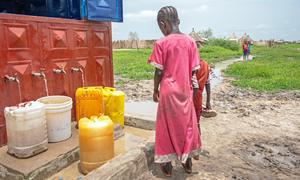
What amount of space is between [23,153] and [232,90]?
7816mm

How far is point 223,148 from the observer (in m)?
4.27

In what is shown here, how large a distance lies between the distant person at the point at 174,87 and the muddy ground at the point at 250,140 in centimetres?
48

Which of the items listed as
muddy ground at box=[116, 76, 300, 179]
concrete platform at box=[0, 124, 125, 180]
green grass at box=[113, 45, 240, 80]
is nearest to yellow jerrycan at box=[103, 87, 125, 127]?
concrete platform at box=[0, 124, 125, 180]

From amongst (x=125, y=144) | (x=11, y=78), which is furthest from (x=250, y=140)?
(x=11, y=78)

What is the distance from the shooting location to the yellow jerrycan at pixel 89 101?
3824 millimetres

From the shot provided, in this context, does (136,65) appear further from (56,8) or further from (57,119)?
(57,119)

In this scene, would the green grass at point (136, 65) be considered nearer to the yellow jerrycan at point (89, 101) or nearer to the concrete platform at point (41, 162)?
the yellow jerrycan at point (89, 101)

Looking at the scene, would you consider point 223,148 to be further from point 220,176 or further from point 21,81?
point 21,81

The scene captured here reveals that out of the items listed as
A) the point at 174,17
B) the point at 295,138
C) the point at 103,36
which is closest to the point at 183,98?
the point at 174,17

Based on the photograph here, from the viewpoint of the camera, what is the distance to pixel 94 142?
115 inches

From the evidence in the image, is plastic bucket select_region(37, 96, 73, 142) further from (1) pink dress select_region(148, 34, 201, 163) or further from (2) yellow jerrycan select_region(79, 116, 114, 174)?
(1) pink dress select_region(148, 34, 201, 163)

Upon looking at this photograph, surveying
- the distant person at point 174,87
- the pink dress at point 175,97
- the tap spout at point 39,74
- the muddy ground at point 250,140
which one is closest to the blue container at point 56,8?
the tap spout at point 39,74

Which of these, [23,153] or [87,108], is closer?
[23,153]

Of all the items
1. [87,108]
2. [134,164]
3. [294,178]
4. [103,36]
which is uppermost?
[103,36]
